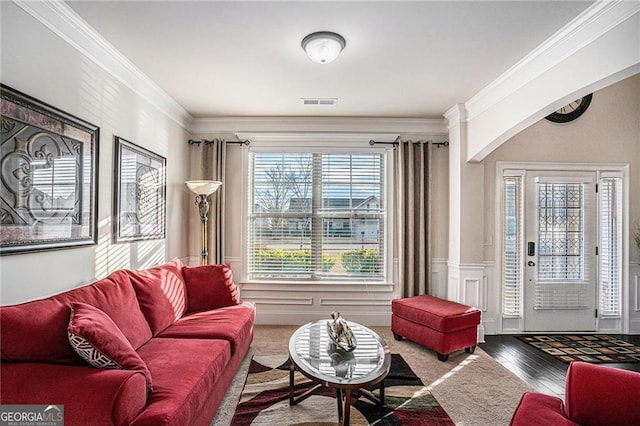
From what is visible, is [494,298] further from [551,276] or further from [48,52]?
[48,52]

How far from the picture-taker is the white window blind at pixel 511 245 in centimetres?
426

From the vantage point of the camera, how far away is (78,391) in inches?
56.9

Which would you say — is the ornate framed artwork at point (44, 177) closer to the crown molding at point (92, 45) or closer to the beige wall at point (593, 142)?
the crown molding at point (92, 45)

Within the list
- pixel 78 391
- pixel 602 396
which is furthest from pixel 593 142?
pixel 78 391

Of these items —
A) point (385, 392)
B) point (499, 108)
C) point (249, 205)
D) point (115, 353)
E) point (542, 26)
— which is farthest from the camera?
point (249, 205)

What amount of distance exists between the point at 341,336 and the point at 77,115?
2.39 meters

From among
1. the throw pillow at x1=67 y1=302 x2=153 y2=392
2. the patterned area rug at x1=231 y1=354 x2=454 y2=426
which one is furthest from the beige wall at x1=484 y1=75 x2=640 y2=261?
the throw pillow at x1=67 y1=302 x2=153 y2=392

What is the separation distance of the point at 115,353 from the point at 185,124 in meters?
3.33

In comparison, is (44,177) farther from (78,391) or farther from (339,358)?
(339,358)

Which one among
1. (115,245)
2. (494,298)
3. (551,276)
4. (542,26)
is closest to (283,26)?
(542,26)

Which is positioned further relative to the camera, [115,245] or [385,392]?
[115,245]

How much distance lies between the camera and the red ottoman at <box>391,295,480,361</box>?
11.1 feet

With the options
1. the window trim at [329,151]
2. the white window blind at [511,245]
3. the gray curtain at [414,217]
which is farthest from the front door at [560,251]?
the window trim at [329,151]

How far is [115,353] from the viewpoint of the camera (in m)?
1.64
